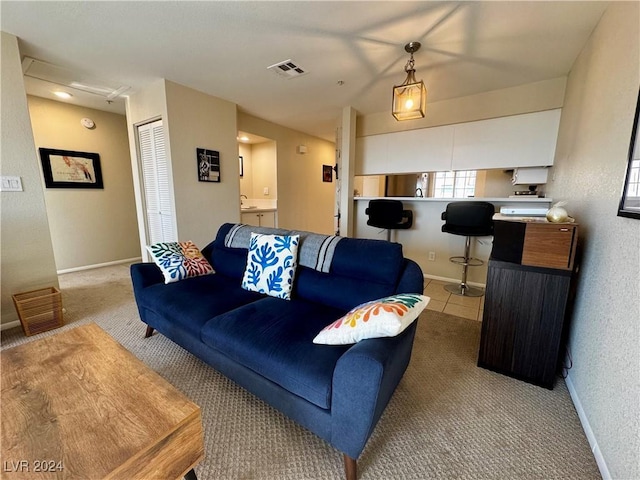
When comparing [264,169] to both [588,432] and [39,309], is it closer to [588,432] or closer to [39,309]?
[39,309]

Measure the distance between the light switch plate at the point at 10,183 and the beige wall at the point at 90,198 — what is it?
1.83 meters

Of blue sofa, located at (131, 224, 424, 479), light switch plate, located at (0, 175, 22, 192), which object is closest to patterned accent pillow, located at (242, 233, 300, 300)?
blue sofa, located at (131, 224, 424, 479)

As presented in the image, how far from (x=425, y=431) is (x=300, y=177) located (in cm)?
448

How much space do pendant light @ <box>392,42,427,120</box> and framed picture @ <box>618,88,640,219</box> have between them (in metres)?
1.24

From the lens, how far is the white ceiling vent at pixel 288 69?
2.44 meters

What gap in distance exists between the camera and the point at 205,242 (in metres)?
3.41

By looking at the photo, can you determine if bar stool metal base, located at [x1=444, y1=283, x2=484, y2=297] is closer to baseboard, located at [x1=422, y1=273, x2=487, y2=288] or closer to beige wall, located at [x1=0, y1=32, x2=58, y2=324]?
baseboard, located at [x1=422, y1=273, x2=487, y2=288]

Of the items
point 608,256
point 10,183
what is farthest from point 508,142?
point 10,183

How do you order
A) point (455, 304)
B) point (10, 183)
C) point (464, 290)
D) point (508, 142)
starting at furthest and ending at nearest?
point (464, 290)
point (508, 142)
point (455, 304)
point (10, 183)

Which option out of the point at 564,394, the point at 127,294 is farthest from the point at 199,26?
the point at 564,394

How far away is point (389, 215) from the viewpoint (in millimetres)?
3385

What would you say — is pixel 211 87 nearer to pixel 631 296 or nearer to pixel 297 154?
pixel 297 154

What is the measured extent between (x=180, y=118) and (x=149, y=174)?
35.6 inches

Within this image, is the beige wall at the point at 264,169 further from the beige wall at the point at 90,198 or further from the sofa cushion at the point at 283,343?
the sofa cushion at the point at 283,343
